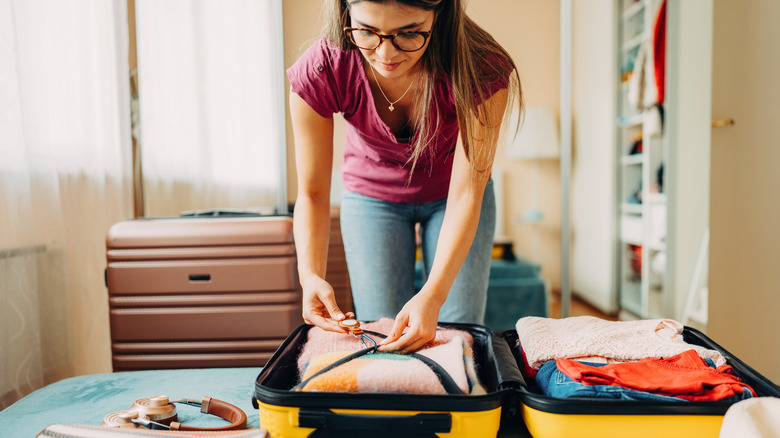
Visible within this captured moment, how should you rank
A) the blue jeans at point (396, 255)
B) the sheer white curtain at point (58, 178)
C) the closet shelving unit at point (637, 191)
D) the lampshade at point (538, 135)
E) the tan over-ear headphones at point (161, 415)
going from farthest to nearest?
1. the lampshade at point (538, 135)
2. the closet shelving unit at point (637, 191)
3. the sheer white curtain at point (58, 178)
4. the blue jeans at point (396, 255)
5. the tan over-ear headphones at point (161, 415)

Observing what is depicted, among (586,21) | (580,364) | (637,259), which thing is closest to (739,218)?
(637,259)

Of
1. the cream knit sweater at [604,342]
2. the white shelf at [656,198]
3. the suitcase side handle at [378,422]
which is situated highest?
the white shelf at [656,198]

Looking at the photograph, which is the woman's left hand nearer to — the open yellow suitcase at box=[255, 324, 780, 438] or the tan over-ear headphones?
Result: the open yellow suitcase at box=[255, 324, 780, 438]

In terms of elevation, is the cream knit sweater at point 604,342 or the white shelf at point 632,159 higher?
the white shelf at point 632,159

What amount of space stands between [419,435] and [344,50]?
2.10 feet

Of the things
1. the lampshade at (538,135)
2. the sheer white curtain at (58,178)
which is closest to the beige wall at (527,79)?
the lampshade at (538,135)

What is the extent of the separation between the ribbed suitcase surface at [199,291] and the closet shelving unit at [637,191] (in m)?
2.04

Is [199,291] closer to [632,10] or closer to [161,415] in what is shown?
[161,415]

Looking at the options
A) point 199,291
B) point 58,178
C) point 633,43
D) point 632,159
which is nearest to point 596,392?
point 199,291

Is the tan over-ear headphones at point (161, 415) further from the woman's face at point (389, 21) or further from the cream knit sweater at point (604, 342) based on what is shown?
the woman's face at point (389, 21)

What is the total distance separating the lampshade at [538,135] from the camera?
10.8ft

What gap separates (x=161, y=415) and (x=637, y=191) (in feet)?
9.88

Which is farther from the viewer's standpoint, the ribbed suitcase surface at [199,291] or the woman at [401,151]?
the ribbed suitcase surface at [199,291]

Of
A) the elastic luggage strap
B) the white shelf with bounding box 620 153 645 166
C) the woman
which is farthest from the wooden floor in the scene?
the elastic luggage strap
